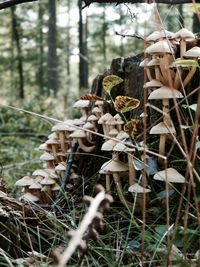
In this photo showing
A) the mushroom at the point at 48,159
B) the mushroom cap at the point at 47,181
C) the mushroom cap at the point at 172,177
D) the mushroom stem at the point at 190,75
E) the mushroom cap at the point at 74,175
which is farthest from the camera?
the mushroom at the point at 48,159

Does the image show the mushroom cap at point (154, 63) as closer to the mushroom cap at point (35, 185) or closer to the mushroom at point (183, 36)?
the mushroom at point (183, 36)

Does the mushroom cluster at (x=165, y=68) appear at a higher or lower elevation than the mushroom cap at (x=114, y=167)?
higher

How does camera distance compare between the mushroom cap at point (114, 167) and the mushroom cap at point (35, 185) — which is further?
the mushroom cap at point (35, 185)

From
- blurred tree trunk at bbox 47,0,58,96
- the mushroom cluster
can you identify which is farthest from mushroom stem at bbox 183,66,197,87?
blurred tree trunk at bbox 47,0,58,96

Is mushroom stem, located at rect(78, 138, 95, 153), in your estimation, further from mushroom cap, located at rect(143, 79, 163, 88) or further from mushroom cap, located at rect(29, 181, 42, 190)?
mushroom cap, located at rect(143, 79, 163, 88)

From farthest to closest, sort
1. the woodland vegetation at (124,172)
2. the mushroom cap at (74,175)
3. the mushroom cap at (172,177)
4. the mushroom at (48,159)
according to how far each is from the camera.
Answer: the mushroom at (48,159) < the mushroom cap at (74,175) < the mushroom cap at (172,177) < the woodland vegetation at (124,172)

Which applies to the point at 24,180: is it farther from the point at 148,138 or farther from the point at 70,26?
the point at 70,26

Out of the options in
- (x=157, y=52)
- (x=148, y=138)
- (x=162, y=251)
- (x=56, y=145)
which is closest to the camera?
(x=162, y=251)

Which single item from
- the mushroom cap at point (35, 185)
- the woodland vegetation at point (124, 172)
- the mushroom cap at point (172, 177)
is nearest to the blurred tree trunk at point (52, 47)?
the woodland vegetation at point (124, 172)

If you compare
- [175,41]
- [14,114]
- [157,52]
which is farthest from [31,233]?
[14,114]

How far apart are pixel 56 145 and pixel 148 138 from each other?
1051 mm

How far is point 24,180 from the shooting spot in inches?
101

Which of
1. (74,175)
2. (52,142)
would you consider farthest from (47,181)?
(52,142)

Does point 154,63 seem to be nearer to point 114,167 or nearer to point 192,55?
point 192,55
